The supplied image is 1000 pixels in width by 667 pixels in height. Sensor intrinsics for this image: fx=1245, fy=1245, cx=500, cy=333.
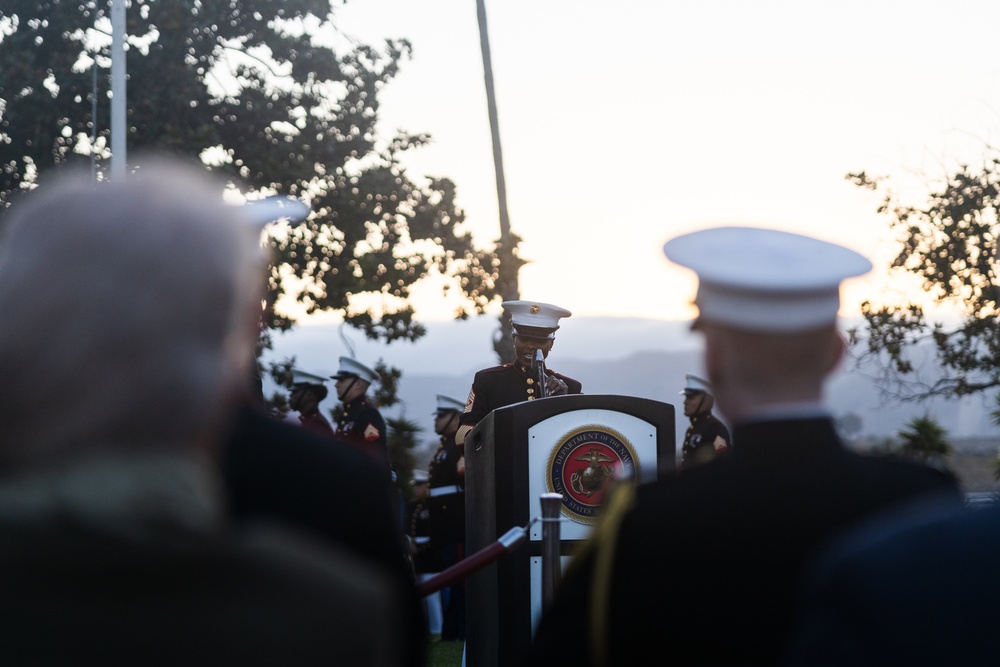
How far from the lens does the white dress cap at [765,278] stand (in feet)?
6.05

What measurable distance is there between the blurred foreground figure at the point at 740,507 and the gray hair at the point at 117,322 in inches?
27.2

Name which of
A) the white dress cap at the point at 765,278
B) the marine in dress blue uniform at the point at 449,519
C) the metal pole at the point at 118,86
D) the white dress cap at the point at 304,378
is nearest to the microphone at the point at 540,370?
the marine in dress blue uniform at the point at 449,519

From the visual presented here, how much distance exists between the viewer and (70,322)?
1296mm

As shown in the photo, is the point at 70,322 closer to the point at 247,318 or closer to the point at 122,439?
the point at 122,439

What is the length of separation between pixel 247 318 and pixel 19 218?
284 mm

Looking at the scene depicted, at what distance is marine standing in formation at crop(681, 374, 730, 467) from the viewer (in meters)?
10.1

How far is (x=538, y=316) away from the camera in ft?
24.4

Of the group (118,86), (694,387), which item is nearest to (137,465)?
(694,387)

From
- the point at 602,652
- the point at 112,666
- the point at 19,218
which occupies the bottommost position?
the point at 602,652

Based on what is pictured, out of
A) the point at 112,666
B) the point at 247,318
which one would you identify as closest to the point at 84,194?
the point at 247,318

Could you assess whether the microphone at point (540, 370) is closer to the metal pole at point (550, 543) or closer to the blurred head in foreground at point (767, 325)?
the metal pole at point (550, 543)

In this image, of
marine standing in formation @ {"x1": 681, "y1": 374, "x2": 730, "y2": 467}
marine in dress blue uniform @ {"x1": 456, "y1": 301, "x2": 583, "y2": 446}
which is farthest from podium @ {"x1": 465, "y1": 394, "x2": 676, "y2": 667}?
marine standing in formation @ {"x1": 681, "y1": 374, "x2": 730, "y2": 467}

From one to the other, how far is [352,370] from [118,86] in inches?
184

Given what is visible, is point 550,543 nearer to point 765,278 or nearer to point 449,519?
point 765,278
